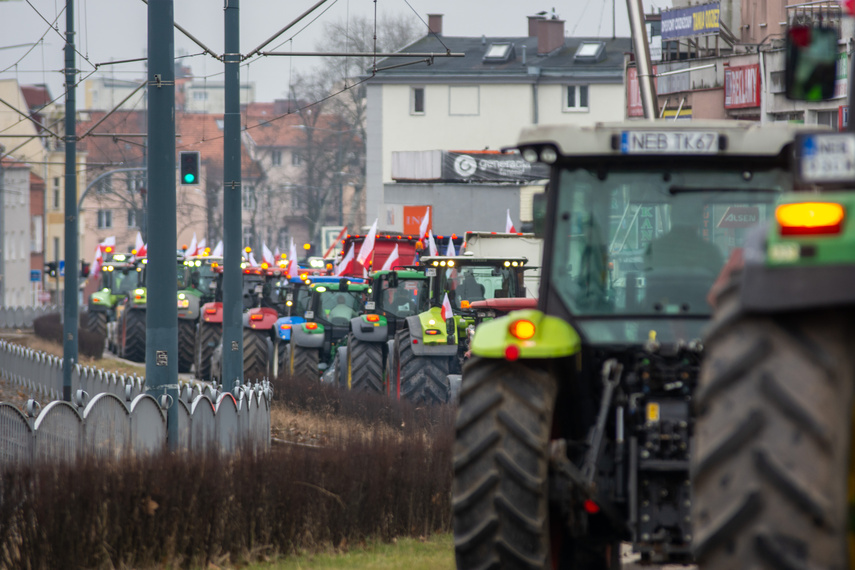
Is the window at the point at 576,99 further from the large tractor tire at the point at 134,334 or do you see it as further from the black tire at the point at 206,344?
the black tire at the point at 206,344

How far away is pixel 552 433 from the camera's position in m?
6.53

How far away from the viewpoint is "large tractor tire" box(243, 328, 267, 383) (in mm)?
27531

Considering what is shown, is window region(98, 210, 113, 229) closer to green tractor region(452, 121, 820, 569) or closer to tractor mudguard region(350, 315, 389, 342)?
tractor mudguard region(350, 315, 389, 342)

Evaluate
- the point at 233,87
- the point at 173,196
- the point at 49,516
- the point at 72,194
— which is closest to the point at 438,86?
the point at 72,194

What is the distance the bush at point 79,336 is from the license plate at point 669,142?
88.9ft

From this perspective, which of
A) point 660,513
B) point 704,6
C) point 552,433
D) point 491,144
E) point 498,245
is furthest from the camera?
point 491,144

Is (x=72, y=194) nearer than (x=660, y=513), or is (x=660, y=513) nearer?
(x=660, y=513)

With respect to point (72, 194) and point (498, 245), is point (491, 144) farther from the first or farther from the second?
point (72, 194)

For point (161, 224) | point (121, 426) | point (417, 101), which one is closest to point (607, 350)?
point (121, 426)

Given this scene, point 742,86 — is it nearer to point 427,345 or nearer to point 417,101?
point 427,345

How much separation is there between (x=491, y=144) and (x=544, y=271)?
220ft

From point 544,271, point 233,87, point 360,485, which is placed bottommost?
point 360,485

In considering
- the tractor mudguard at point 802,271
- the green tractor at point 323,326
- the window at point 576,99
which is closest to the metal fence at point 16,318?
the window at point 576,99

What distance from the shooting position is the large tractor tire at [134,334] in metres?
35.8
